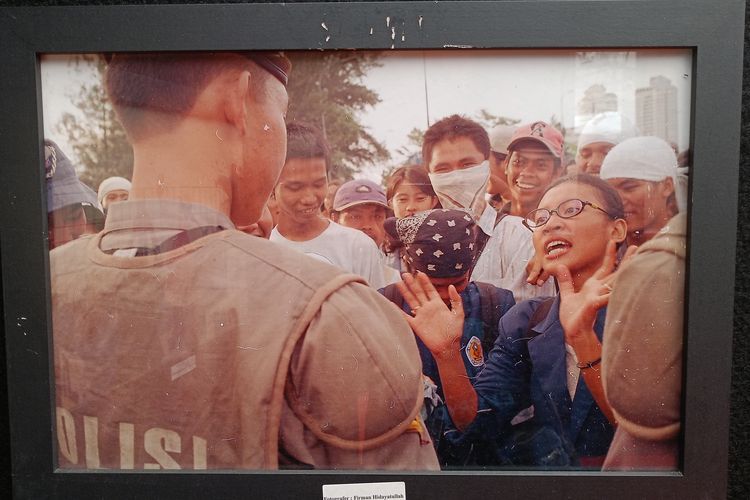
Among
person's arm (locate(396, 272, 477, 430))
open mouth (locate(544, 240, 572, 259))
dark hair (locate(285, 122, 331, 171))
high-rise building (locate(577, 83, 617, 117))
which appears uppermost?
high-rise building (locate(577, 83, 617, 117))

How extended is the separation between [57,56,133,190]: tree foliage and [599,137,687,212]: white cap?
92cm

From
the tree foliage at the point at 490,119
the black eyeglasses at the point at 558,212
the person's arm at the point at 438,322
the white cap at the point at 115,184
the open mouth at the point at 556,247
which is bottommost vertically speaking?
the person's arm at the point at 438,322

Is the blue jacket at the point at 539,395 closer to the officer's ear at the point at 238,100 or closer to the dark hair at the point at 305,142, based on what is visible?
the dark hair at the point at 305,142

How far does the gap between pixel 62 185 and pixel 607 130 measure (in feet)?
3.46

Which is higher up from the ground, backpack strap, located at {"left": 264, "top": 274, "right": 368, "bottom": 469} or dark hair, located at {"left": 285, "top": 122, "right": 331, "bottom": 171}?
dark hair, located at {"left": 285, "top": 122, "right": 331, "bottom": 171}

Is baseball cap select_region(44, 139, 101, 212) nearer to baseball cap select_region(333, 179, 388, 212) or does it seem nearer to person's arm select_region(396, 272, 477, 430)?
baseball cap select_region(333, 179, 388, 212)

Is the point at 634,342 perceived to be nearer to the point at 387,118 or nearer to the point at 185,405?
the point at 387,118

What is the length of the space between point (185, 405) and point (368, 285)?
0.43m

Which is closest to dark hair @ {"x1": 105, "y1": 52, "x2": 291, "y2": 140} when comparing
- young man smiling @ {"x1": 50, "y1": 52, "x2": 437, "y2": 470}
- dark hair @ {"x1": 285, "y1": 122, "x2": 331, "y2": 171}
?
young man smiling @ {"x1": 50, "y1": 52, "x2": 437, "y2": 470}

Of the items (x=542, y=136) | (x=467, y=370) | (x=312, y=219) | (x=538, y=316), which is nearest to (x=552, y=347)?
(x=538, y=316)

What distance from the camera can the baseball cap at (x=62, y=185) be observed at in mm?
964

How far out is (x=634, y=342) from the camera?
960 millimetres

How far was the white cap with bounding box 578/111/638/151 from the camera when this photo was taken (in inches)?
36.7

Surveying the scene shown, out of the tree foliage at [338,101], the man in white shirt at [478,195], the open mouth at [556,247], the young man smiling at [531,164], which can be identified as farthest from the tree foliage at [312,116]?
the open mouth at [556,247]
